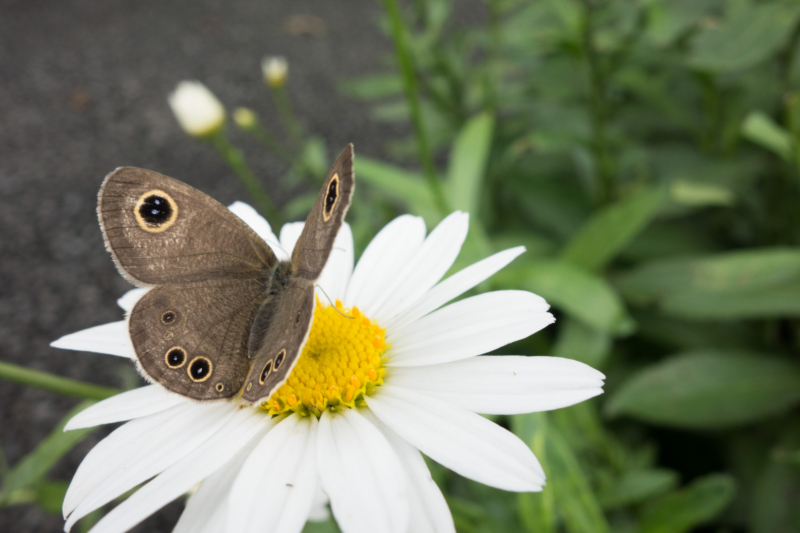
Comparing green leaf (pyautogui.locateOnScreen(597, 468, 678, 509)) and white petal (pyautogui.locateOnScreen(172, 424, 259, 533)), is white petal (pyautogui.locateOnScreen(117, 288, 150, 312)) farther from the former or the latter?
green leaf (pyautogui.locateOnScreen(597, 468, 678, 509))

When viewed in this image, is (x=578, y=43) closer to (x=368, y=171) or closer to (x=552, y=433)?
(x=368, y=171)

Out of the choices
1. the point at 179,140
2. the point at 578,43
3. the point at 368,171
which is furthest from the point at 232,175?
the point at 578,43

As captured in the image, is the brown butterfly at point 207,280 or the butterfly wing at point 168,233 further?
the butterfly wing at point 168,233

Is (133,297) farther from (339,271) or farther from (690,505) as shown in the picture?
(690,505)

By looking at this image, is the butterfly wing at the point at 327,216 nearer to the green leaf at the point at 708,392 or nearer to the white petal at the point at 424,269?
the white petal at the point at 424,269

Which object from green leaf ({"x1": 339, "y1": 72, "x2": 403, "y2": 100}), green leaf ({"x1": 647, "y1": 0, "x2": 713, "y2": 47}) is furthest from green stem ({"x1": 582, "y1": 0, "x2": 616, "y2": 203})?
green leaf ({"x1": 339, "y1": 72, "x2": 403, "y2": 100})

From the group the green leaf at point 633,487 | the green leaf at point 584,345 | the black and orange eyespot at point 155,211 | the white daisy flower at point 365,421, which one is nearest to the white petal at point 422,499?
the white daisy flower at point 365,421

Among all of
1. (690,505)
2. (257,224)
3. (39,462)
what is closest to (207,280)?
(257,224)
